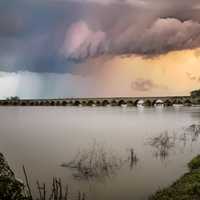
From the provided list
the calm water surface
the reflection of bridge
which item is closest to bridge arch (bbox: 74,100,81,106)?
the reflection of bridge

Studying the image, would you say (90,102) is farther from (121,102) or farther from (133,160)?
(133,160)

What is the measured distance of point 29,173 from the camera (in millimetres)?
15281

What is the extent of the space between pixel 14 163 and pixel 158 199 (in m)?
8.39

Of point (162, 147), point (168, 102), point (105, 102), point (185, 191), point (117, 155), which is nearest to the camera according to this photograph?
point (185, 191)

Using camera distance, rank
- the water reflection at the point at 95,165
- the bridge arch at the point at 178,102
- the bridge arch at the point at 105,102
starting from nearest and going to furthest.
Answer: the water reflection at the point at 95,165
the bridge arch at the point at 178,102
the bridge arch at the point at 105,102

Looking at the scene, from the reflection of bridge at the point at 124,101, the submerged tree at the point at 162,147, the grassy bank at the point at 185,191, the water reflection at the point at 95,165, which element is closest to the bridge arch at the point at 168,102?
the reflection of bridge at the point at 124,101

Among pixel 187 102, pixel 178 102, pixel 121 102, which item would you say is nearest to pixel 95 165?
pixel 178 102

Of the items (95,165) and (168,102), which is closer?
(95,165)

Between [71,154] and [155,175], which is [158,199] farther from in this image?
[71,154]

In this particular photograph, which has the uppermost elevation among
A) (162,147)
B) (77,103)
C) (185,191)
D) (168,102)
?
(168,102)

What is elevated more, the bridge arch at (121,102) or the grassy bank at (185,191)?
the bridge arch at (121,102)

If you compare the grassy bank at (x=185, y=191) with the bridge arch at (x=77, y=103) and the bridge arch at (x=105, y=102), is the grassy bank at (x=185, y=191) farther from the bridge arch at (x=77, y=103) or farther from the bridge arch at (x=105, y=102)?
the bridge arch at (x=77, y=103)

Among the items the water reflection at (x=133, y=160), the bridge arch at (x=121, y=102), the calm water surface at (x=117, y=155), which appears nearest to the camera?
the calm water surface at (x=117, y=155)

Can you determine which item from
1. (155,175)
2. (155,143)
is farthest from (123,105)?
(155,175)
